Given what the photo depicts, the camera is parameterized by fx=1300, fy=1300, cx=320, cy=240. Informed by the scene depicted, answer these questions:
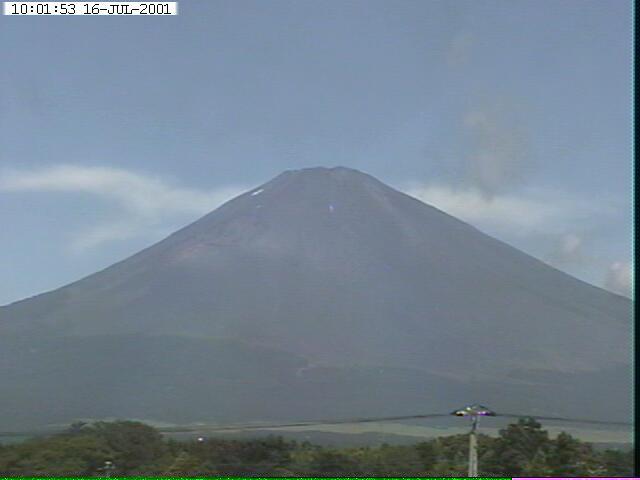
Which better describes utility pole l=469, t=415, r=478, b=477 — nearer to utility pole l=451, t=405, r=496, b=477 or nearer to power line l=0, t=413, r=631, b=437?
utility pole l=451, t=405, r=496, b=477

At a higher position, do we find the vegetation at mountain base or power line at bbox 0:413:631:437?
power line at bbox 0:413:631:437

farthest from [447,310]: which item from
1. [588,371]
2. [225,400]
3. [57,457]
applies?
[57,457]

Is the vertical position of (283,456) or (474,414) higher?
(474,414)

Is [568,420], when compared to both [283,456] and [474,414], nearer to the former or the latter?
[474,414]

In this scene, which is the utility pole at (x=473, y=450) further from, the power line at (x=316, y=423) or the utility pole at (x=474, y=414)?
the power line at (x=316, y=423)

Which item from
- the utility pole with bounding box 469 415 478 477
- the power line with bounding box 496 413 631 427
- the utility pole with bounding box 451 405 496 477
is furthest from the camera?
the power line with bounding box 496 413 631 427

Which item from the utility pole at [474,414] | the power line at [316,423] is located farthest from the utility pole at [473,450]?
the power line at [316,423]

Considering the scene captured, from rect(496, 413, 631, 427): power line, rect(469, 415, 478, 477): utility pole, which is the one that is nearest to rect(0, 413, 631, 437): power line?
rect(496, 413, 631, 427): power line

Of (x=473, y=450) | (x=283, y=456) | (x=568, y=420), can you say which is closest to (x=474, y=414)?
(x=473, y=450)
